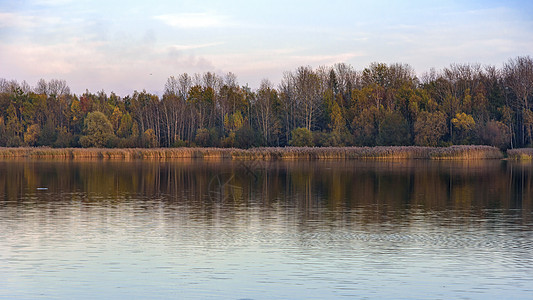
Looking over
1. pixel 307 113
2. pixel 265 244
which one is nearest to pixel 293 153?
pixel 307 113

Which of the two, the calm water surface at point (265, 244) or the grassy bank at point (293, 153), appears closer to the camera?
the calm water surface at point (265, 244)

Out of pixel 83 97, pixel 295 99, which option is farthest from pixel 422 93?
pixel 83 97

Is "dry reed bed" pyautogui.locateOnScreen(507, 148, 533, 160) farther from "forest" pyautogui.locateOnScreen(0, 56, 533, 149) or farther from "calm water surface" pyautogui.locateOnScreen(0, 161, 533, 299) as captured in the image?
"calm water surface" pyautogui.locateOnScreen(0, 161, 533, 299)

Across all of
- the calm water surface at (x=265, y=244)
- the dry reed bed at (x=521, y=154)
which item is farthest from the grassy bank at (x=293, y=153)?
the calm water surface at (x=265, y=244)

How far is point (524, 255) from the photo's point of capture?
14969 millimetres

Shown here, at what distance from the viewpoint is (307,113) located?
94625 mm

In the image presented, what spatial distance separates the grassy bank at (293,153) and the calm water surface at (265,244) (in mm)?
42460

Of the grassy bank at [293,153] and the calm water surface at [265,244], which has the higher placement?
the grassy bank at [293,153]

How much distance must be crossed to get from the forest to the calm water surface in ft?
184

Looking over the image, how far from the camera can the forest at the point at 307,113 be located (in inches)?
3388

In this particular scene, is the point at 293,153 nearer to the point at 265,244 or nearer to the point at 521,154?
the point at 521,154

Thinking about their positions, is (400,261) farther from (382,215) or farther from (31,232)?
(31,232)

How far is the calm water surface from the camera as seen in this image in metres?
12.2

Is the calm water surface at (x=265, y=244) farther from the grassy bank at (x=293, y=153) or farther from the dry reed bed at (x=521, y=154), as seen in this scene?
the dry reed bed at (x=521, y=154)
